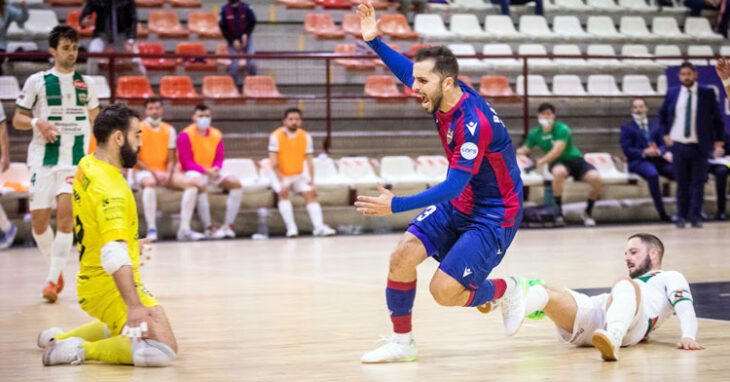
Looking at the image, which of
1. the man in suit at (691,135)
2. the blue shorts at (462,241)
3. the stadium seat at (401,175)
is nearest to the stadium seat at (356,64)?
the stadium seat at (401,175)

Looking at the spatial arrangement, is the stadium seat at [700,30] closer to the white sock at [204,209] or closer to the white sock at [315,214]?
the white sock at [315,214]

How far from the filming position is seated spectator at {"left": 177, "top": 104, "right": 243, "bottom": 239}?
13.5 m

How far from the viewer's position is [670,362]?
187 inches

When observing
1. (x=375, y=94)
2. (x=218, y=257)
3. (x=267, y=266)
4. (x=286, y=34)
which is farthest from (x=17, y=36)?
(x=267, y=266)

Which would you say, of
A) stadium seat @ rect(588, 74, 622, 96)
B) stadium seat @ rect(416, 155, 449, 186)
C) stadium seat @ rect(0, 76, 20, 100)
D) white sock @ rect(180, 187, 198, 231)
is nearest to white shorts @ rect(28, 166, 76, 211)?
white sock @ rect(180, 187, 198, 231)

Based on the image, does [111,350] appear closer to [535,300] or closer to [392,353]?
[392,353]

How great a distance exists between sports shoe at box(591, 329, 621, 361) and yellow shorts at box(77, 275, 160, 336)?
216 cm

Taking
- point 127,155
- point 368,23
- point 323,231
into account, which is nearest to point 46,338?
point 127,155

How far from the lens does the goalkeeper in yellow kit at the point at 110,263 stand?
4758 millimetres

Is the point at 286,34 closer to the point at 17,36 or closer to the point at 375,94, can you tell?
the point at 375,94

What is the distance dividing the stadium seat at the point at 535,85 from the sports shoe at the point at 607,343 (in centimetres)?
1149

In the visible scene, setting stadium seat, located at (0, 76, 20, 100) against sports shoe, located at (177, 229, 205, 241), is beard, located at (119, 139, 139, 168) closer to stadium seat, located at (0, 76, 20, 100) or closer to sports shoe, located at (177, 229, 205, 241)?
sports shoe, located at (177, 229, 205, 241)

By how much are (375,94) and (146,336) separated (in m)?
10.9

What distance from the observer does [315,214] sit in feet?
45.2
